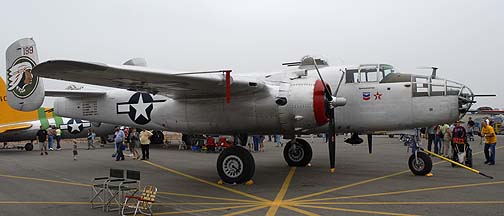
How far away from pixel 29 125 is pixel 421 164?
2225 cm

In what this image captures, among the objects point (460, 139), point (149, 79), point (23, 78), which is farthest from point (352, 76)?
point (23, 78)

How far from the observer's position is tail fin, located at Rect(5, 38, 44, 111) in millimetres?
11906

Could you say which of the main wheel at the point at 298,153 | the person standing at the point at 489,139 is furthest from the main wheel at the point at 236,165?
the person standing at the point at 489,139

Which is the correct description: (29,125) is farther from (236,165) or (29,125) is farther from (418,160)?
(418,160)

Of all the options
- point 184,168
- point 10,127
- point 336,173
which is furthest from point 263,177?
point 10,127

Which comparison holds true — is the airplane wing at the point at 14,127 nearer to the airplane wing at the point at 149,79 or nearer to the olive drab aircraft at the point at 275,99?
the olive drab aircraft at the point at 275,99

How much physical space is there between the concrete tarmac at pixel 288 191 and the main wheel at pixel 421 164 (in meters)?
0.26

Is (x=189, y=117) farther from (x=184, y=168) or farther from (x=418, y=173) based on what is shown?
(x=418, y=173)

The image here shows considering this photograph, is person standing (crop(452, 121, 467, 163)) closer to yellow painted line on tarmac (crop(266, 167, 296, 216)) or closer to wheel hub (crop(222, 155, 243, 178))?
yellow painted line on tarmac (crop(266, 167, 296, 216))

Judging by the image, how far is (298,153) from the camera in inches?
579

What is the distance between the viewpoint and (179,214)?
7379 mm

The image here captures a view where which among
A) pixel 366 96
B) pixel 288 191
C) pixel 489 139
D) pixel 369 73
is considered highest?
pixel 369 73

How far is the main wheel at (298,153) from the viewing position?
1460 cm

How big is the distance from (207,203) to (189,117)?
3.38 metres
